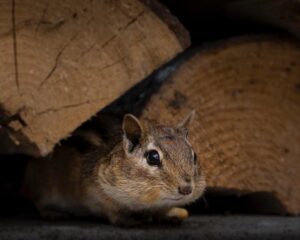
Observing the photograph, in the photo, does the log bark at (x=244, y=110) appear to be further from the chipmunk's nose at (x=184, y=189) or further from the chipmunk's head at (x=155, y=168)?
the chipmunk's nose at (x=184, y=189)

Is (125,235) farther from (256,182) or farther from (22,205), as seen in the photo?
(22,205)

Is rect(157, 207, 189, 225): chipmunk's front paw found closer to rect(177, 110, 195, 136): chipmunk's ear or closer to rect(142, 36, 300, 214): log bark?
rect(142, 36, 300, 214): log bark

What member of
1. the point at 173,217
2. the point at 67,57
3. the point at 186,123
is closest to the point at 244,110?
the point at 186,123

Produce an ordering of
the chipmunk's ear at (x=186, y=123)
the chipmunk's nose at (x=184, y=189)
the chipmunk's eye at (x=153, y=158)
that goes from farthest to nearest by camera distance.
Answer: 1. the chipmunk's ear at (x=186, y=123)
2. the chipmunk's eye at (x=153, y=158)
3. the chipmunk's nose at (x=184, y=189)

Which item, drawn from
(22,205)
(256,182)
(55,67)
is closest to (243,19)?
(256,182)

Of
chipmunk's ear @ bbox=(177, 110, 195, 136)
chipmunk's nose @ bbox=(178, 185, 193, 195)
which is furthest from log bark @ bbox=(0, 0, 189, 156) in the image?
chipmunk's nose @ bbox=(178, 185, 193, 195)

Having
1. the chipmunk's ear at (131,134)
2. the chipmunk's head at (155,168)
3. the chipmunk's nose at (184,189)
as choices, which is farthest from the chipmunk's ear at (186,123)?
the chipmunk's nose at (184,189)

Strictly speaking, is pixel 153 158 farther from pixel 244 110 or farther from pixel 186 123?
pixel 244 110
